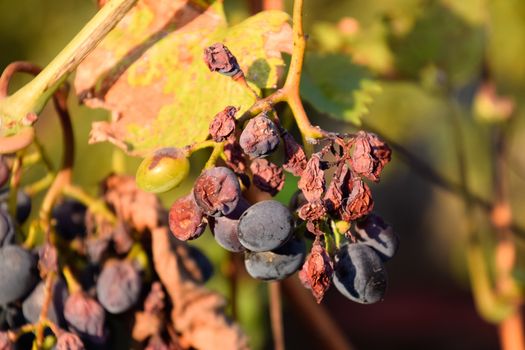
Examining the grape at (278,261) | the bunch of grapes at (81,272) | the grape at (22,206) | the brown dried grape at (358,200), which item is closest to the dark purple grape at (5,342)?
the bunch of grapes at (81,272)

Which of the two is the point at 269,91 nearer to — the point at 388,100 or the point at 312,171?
the point at 312,171

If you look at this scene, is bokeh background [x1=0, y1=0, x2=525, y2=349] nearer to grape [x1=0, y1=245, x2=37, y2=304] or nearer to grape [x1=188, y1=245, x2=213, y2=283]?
grape [x1=188, y1=245, x2=213, y2=283]

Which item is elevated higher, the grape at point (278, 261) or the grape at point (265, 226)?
the grape at point (265, 226)

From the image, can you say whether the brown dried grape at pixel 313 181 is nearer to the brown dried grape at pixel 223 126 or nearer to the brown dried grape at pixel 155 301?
the brown dried grape at pixel 223 126

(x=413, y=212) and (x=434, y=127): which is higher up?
(x=434, y=127)

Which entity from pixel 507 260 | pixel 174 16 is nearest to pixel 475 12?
pixel 507 260

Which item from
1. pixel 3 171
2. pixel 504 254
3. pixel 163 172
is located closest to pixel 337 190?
pixel 163 172

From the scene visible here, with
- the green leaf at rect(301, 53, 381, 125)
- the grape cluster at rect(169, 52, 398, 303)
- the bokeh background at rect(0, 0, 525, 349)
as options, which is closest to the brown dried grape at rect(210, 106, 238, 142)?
the grape cluster at rect(169, 52, 398, 303)
